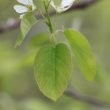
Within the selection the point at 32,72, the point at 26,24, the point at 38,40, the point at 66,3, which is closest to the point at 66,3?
the point at 66,3

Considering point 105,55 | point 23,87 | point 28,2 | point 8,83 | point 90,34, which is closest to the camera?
point 28,2

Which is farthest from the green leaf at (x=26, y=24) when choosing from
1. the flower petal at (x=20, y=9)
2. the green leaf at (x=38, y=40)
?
the green leaf at (x=38, y=40)

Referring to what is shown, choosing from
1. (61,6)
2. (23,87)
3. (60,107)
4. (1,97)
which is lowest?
(60,107)

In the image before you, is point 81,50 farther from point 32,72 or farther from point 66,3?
point 32,72

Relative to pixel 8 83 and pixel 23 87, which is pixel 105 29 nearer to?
pixel 23 87

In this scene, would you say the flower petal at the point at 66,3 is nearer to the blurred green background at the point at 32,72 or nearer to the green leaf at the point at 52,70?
the green leaf at the point at 52,70

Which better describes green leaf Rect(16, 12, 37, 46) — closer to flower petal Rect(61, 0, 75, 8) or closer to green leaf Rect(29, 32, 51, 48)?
flower petal Rect(61, 0, 75, 8)

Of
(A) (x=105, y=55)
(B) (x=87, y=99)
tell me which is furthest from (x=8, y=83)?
(A) (x=105, y=55)

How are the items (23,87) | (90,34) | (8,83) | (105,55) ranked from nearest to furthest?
1. (8,83)
2. (23,87)
3. (90,34)
4. (105,55)
